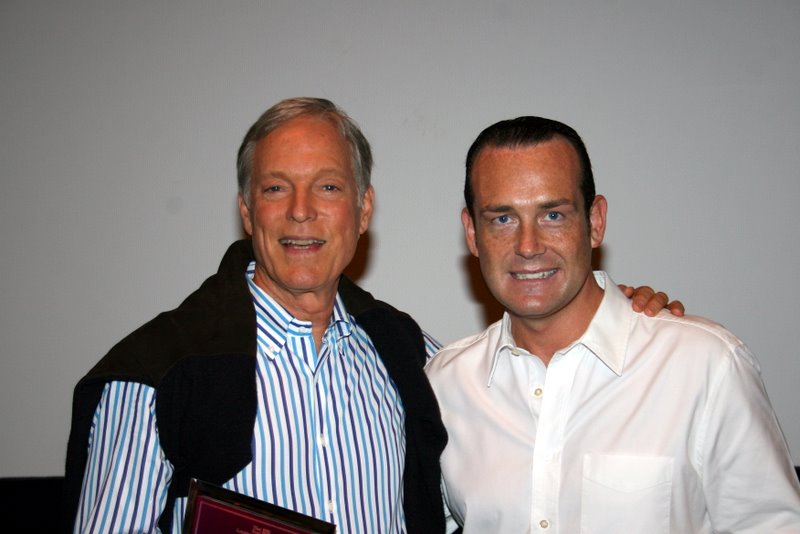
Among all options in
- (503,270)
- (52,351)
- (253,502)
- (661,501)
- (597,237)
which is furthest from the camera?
(52,351)

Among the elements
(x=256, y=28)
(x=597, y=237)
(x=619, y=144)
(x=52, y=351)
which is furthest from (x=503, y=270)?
(x=52, y=351)

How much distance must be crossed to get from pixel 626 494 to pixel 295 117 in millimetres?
1356

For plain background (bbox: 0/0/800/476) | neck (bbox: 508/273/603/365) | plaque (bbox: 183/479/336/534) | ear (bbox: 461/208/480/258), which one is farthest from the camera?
plain background (bbox: 0/0/800/476)

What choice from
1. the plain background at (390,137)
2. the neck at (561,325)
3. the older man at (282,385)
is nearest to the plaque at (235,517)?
the older man at (282,385)

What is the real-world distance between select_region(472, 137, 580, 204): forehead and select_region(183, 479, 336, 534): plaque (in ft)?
3.21

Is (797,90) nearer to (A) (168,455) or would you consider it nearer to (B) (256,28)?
(B) (256,28)

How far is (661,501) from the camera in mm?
1934

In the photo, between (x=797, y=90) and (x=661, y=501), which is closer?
(x=661, y=501)

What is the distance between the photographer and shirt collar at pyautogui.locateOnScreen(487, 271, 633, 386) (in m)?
2.04

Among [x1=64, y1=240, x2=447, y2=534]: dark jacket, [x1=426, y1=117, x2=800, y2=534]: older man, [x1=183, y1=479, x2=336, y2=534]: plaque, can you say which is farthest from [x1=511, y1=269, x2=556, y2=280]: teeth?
[x1=183, y1=479, x2=336, y2=534]: plaque

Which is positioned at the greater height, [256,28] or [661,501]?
[256,28]

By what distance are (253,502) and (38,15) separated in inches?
108

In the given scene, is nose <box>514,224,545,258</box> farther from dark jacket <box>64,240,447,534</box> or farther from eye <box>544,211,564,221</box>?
dark jacket <box>64,240,447,534</box>

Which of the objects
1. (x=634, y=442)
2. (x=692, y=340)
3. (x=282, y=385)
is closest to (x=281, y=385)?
(x=282, y=385)
